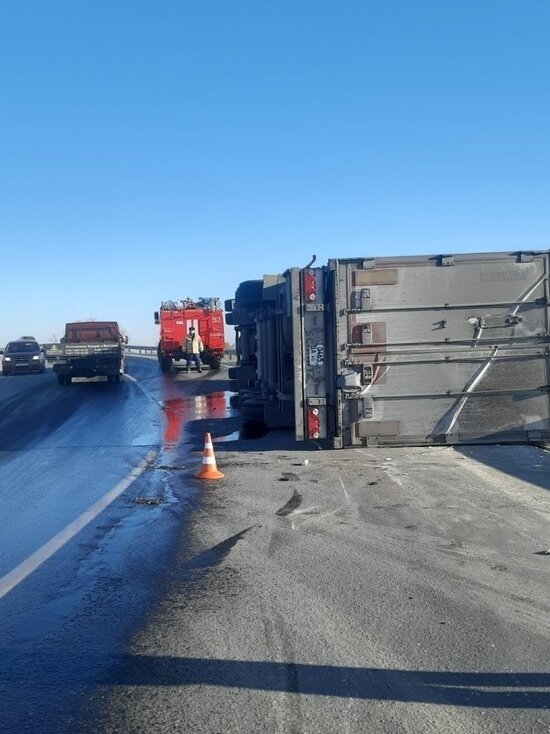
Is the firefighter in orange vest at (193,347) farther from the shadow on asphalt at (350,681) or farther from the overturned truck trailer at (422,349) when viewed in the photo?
the shadow on asphalt at (350,681)

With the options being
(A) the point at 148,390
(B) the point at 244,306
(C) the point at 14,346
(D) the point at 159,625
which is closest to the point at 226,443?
(B) the point at 244,306

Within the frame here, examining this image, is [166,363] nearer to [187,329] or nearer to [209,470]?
[187,329]

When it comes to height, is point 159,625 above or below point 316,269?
below

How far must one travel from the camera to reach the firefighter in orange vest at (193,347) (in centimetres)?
3562

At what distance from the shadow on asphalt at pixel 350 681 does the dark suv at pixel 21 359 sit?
125 ft

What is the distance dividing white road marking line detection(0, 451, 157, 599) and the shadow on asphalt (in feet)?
6.60

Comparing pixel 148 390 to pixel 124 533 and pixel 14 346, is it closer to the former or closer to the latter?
pixel 14 346

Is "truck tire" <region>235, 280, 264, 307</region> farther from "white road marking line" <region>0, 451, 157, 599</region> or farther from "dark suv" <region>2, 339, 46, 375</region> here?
"dark suv" <region>2, 339, 46, 375</region>

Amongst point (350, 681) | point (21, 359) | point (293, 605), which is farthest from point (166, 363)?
point (350, 681)

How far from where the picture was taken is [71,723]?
13.1 feet

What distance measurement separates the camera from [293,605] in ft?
18.2

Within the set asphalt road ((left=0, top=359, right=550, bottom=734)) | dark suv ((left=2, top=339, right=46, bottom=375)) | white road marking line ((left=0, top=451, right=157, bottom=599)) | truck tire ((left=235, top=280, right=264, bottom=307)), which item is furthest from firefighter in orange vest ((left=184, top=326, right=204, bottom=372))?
asphalt road ((left=0, top=359, right=550, bottom=734))

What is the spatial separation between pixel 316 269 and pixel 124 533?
5076 millimetres

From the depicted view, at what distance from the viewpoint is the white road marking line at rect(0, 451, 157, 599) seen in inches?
251
